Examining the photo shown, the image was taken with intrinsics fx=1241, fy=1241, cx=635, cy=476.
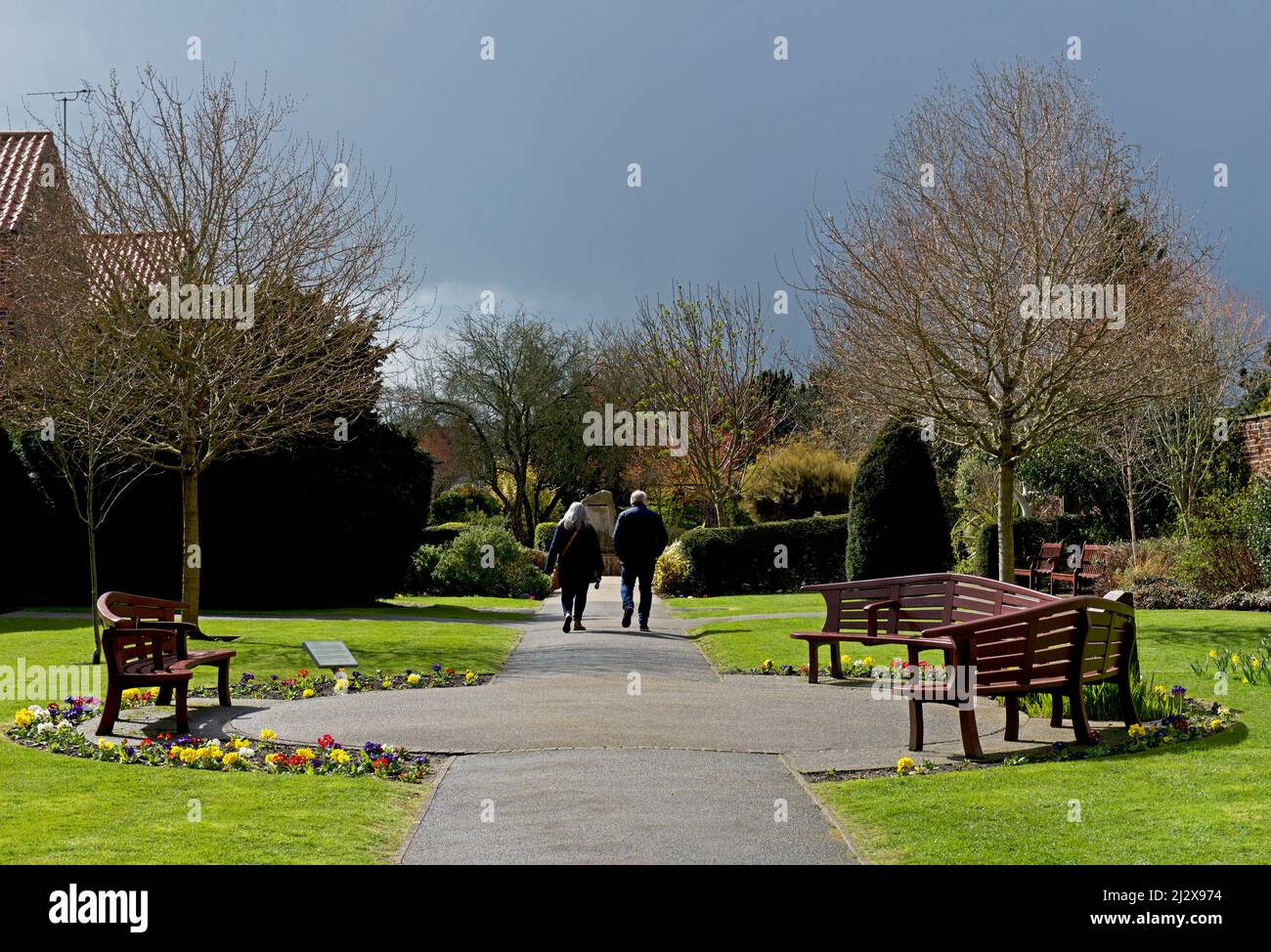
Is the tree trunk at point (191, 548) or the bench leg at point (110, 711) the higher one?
the tree trunk at point (191, 548)

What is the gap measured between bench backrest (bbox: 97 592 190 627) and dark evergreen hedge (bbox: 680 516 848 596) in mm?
15420

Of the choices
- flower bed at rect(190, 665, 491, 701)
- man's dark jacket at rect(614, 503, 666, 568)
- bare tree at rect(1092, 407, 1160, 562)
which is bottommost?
flower bed at rect(190, 665, 491, 701)

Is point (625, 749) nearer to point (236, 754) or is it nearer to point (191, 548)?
point (236, 754)

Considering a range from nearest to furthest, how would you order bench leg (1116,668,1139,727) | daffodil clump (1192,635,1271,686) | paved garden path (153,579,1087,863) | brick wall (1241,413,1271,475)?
paved garden path (153,579,1087,863) < bench leg (1116,668,1139,727) < daffodil clump (1192,635,1271,686) < brick wall (1241,413,1271,475)

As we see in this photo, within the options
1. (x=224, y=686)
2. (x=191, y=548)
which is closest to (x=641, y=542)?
(x=191, y=548)

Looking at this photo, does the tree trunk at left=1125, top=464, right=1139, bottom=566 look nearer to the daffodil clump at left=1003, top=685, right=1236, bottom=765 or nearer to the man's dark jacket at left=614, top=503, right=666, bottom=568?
the man's dark jacket at left=614, top=503, right=666, bottom=568

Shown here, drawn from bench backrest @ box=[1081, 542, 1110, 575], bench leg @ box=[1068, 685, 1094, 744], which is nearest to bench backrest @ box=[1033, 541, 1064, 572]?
bench backrest @ box=[1081, 542, 1110, 575]

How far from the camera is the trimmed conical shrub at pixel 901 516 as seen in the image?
20.1 m

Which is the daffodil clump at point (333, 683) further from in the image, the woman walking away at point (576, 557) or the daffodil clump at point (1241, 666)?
the daffodil clump at point (1241, 666)

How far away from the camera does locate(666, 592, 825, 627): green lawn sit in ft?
65.7

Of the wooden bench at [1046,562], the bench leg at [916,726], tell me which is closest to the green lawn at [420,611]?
the wooden bench at [1046,562]

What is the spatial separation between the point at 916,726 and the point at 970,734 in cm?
38

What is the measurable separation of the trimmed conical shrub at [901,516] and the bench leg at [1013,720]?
1163 cm
